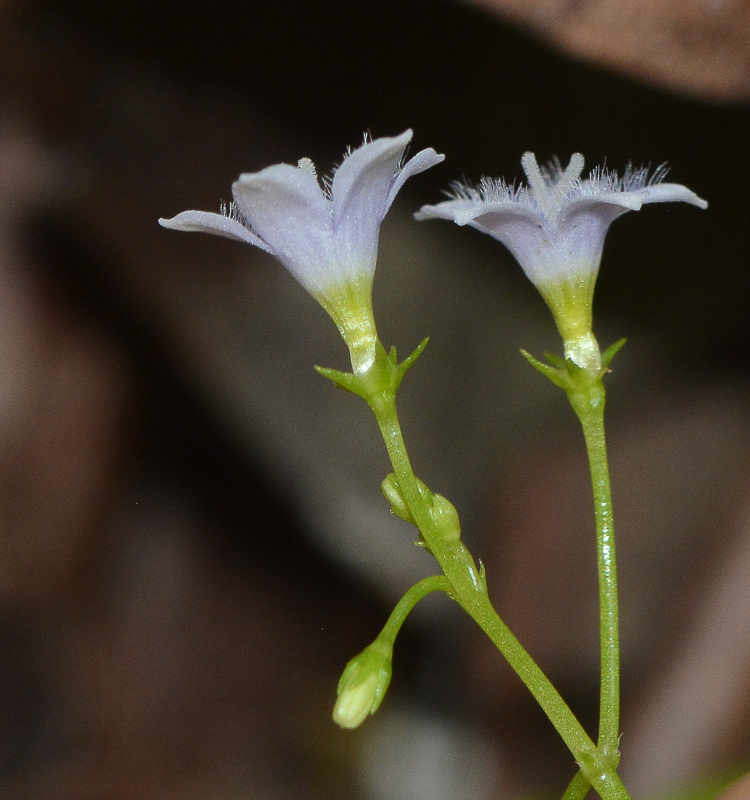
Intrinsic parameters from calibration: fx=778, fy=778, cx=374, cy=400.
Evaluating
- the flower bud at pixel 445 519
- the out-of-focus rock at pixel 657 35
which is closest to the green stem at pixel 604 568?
the flower bud at pixel 445 519

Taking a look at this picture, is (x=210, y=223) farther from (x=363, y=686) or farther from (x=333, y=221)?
(x=363, y=686)

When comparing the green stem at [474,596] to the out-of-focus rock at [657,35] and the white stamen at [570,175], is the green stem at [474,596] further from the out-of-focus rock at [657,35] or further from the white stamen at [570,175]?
the out-of-focus rock at [657,35]

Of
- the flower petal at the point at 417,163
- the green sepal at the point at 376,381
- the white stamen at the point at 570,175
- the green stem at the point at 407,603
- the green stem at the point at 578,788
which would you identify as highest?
the white stamen at the point at 570,175

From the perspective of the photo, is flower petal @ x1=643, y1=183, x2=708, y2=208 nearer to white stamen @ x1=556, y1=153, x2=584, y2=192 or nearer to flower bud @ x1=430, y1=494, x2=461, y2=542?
white stamen @ x1=556, y1=153, x2=584, y2=192

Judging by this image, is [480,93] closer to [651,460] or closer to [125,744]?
[651,460]

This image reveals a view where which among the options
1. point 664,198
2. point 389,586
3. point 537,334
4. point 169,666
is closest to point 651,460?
point 537,334

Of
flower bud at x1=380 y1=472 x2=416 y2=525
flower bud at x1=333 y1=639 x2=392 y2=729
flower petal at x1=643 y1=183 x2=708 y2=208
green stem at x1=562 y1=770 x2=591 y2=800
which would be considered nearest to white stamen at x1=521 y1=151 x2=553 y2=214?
flower petal at x1=643 y1=183 x2=708 y2=208
